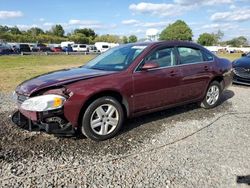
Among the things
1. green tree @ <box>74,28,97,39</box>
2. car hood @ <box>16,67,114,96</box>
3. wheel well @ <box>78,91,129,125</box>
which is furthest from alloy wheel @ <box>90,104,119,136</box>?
green tree @ <box>74,28,97,39</box>

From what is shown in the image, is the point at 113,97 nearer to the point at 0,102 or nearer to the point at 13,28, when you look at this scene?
the point at 0,102

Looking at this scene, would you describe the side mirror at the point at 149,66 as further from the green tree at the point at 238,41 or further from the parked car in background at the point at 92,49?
the green tree at the point at 238,41

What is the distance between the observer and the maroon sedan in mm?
4459

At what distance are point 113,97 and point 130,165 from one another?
136cm

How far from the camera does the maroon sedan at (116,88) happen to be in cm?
446

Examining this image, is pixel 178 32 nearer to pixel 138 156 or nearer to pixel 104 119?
pixel 104 119

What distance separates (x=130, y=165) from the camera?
13.2ft

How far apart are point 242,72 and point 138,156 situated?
7.66 metres

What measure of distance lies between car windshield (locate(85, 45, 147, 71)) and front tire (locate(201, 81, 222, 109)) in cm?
213

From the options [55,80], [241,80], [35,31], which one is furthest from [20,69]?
[35,31]

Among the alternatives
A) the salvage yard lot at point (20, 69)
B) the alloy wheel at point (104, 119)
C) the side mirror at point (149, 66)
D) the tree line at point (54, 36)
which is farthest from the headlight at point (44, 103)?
the tree line at point (54, 36)

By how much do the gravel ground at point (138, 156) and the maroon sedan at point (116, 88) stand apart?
332 mm

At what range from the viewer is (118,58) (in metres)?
5.76

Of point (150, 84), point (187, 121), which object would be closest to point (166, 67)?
point (150, 84)
